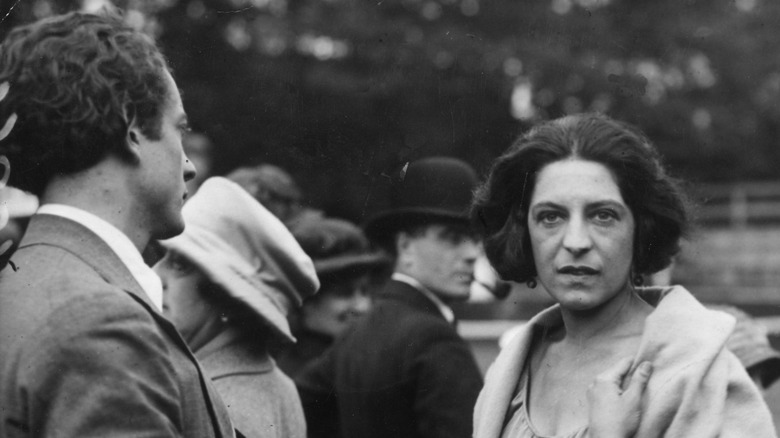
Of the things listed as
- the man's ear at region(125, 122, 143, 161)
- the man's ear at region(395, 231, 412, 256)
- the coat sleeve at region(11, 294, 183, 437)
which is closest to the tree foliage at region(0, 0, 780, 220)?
the man's ear at region(395, 231, 412, 256)

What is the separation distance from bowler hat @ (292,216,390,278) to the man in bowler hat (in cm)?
69

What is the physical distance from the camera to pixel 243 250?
3.65m

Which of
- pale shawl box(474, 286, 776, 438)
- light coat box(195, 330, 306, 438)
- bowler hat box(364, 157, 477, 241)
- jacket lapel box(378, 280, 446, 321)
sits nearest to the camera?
pale shawl box(474, 286, 776, 438)

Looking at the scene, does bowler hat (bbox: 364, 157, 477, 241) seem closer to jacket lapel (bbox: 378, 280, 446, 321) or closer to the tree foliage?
jacket lapel (bbox: 378, 280, 446, 321)

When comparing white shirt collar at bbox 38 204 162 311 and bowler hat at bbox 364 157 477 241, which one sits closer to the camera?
white shirt collar at bbox 38 204 162 311

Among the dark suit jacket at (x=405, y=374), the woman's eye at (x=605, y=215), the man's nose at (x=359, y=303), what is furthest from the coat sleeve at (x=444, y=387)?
the man's nose at (x=359, y=303)

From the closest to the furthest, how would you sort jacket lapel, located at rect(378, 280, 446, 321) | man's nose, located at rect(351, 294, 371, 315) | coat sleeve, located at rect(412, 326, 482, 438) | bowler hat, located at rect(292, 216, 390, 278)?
coat sleeve, located at rect(412, 326, 482, 438), jacket lapel, located at rect(378, 280, 446, 321), bowler hat, located at rect(292, 216, 390, 278), man's nose, located at rect(351, 294, 371, 315)

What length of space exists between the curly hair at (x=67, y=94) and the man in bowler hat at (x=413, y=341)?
1706 millimetres

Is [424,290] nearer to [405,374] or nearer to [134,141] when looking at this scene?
[405,374]

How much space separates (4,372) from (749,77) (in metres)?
22.6

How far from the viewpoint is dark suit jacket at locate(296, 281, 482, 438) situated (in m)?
3.74

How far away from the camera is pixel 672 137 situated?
21906mm

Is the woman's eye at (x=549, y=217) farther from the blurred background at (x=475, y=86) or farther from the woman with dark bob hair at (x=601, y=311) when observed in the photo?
the blurred background at (x=475, y=86)

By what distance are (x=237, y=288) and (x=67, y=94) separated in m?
1.33
